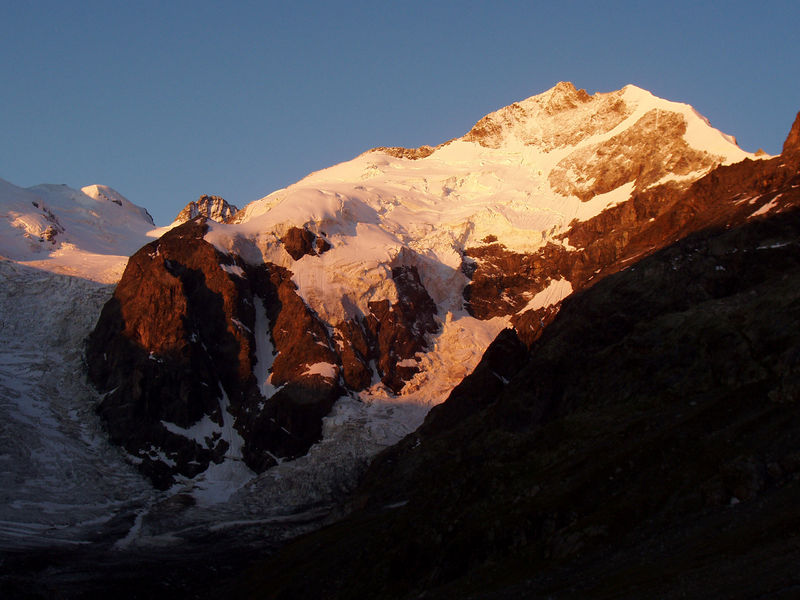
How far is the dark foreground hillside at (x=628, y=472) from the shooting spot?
41312 millimetres

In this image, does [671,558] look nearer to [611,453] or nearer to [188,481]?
[611,453]

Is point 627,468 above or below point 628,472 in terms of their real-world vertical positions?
above

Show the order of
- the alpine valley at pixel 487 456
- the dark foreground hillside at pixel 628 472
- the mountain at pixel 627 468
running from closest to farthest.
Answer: the dark foreground hillside at pixel 628 472, the mountain at pixel 627 468, the alpine valley at pixel 487 456

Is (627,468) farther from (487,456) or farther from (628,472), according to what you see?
(487,456)

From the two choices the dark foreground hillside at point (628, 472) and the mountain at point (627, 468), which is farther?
the mountain at point (627, 468)

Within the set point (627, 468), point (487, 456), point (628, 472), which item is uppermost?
point (487, 456)

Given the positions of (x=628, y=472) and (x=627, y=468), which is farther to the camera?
(x=627, y=468)

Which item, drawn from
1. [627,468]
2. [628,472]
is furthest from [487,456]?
[628,472]

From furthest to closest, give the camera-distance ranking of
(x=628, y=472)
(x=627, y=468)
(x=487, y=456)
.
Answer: (x=487, y=456)
(x=627, y=468)
(x=628, y=472)

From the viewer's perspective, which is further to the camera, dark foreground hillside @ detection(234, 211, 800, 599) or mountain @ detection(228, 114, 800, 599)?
mountain @ detection(228, 114, 800, 599)

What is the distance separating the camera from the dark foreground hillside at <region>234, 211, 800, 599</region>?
A: 41.3 metres

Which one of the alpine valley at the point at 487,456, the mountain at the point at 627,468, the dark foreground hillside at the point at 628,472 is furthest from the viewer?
the alpine valley at the point at 487,456

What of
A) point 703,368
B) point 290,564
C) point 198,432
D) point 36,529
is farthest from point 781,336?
point 198,432

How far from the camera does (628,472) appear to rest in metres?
58.6
